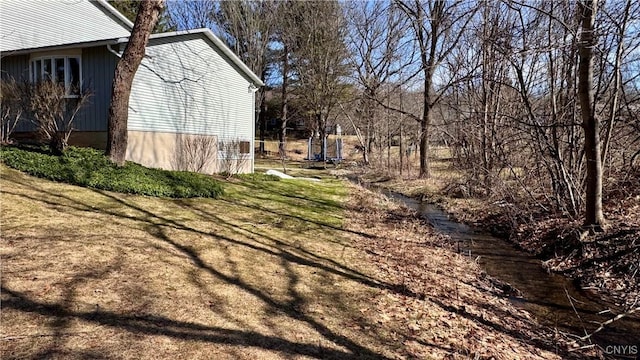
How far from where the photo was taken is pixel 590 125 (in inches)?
285

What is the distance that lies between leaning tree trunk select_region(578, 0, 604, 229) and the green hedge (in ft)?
27.3

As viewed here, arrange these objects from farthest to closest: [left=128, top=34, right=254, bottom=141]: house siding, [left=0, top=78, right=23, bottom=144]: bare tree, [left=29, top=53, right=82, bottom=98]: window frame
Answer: [left=128, top=34, right=254, bottom=141]: house siding < [left=29, top=53, right=82, bottom=98]: window frame < [left=0, top=78, right=23, bottom=144]: bare tree

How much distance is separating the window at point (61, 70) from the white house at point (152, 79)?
0.03 meters

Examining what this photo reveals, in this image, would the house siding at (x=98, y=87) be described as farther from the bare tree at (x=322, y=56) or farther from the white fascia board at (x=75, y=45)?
the bare tree at (x=322, y=56)

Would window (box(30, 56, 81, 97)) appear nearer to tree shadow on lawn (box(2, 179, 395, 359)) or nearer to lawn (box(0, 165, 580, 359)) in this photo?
lawn (box(0, 165, 580, 359))

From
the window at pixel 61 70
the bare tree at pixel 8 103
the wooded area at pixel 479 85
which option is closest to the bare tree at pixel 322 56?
the wooded area at pixel 479 85

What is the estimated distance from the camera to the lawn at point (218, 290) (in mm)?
3404

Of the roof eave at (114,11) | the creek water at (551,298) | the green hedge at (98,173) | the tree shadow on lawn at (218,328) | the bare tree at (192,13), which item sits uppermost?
the bare tree at (192,13)

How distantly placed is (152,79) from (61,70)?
2.96m

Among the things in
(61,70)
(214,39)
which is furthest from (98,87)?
(214,39)

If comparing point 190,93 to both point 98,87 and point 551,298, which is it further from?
point 551,298

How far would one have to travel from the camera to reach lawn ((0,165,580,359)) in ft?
11.2

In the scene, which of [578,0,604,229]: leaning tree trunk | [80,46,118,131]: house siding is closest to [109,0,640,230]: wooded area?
[578,0,604,229]: leaning tree trunk

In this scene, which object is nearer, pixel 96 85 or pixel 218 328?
pixel 218 328
